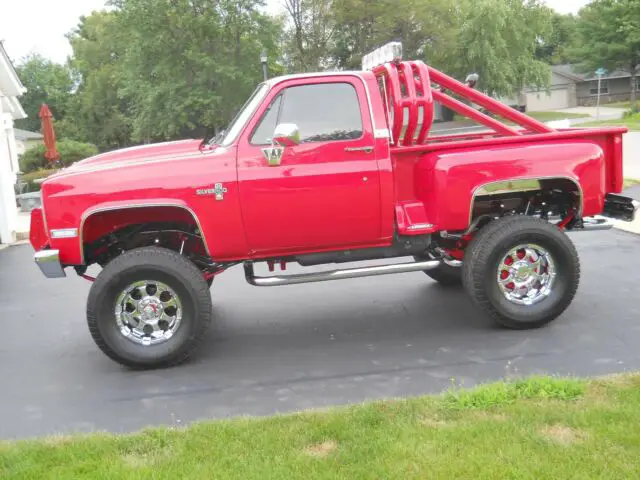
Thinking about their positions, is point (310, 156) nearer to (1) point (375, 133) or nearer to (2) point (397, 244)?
(1) point (375, 133)

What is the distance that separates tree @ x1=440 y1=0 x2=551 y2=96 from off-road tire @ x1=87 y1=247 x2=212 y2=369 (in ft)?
123

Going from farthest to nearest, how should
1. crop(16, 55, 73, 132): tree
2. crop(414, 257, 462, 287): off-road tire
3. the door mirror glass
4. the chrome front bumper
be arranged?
crop(16, 55, 73, 132): tree → crop(414, 257, 462, 287): off-road tire → the chrome front bumper → the door mirror glass

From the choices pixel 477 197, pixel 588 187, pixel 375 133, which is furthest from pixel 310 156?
pixel 588 187

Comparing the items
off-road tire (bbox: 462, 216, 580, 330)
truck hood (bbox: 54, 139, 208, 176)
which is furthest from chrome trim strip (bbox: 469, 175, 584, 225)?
truck hood (bbox: 54, 139, 208, 176)

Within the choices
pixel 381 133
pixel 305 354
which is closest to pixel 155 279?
pixel 305 354

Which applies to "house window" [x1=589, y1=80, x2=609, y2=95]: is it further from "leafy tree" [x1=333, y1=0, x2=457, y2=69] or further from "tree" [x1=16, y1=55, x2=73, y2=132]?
"tree" [x1=16, y1=55, x2=73, y2=132]

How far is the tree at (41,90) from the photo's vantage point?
2625 inches

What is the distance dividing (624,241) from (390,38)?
102 feet

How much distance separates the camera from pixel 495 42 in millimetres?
44062

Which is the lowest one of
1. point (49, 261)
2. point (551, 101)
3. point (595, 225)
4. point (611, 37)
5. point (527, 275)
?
point (527, 275)

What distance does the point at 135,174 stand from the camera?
17.0ft

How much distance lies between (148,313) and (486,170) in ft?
9.78

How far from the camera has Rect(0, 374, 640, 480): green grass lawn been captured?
11.0 feet

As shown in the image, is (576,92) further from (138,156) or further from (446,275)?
(138,156)
